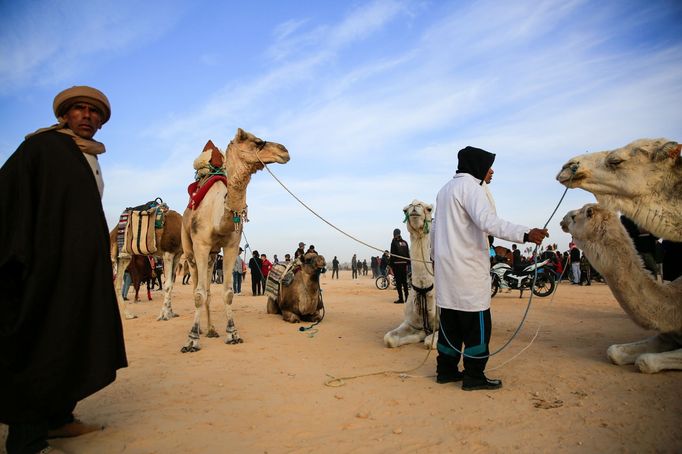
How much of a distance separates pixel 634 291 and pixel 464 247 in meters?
1.69

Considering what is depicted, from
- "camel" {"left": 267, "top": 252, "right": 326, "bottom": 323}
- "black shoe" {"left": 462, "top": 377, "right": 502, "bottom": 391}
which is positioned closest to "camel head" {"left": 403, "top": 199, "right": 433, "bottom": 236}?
"black shoe" {"left": 462, "top": 377, "right": 502, "bottom": 391}

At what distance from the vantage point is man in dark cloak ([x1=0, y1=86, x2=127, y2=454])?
2.66m

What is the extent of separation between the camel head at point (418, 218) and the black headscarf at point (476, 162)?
6.80 feet

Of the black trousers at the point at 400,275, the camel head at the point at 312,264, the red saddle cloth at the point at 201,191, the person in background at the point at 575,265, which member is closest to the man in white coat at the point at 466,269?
the red saddle cloth at the point at 201,191

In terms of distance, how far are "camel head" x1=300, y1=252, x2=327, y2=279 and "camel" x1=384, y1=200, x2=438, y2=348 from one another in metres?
3.07

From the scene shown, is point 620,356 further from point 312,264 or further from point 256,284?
point 256,284

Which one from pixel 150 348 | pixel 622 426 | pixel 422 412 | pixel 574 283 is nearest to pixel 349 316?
pixel 150 348

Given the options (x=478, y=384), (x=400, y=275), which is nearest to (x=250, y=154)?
(x=478, y=384)

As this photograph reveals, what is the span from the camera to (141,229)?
412 inches

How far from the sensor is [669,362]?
3754mm

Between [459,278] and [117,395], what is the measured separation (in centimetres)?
362

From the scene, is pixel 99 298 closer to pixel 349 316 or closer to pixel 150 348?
pixel 150 348

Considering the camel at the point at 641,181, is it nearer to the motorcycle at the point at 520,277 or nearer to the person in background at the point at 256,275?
the motorcycle at the point at 520,277

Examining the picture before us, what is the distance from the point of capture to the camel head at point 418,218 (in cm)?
643
